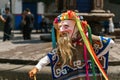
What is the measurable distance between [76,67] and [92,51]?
9.8 inches

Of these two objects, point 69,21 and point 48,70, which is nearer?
point 69,21

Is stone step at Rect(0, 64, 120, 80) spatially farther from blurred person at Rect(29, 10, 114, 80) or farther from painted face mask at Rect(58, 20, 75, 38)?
painted face mask at Rect(58, 20, 75, 38)

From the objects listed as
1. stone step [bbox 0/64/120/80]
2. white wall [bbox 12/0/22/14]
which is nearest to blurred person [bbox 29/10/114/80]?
stone step [bbox 0/64/120/80]

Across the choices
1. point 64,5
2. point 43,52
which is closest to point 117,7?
point 64,5

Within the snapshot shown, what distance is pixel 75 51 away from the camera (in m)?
4.73

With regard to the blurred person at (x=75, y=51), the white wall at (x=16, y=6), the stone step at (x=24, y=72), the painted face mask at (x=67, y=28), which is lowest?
the white wall at (x=16, y=6)

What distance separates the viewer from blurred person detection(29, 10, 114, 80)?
4707 millimetres

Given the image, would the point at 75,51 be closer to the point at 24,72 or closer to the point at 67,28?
the point at 67,28

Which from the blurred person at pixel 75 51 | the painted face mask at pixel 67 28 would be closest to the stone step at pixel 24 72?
the blurred person at pixel 75 51

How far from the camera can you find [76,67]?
15.6 ft

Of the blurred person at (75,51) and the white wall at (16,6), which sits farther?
the white wall at (16,6)

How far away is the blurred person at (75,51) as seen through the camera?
4.71 meters

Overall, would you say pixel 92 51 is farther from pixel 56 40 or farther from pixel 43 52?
pixel 43 52

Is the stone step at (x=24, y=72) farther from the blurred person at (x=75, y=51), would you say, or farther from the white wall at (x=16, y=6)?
the white wall at (x=16, y=6)
